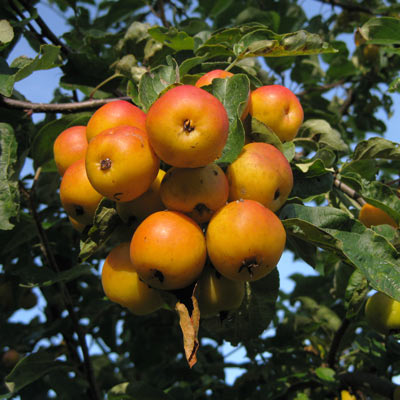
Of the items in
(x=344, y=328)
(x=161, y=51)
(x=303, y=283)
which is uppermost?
(x=161, y=51)

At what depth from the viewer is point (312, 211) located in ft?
4.01

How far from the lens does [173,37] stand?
1802mm

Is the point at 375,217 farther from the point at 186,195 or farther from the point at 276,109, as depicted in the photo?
the point at 186,195

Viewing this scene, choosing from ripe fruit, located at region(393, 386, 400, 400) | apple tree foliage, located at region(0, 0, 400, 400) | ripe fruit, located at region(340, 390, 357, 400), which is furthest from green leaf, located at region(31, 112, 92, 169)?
ripe fruit, located at region(340, 390, 357, 400)

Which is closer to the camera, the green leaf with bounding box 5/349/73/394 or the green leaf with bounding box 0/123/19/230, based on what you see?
the green leaf with bounding box 0/123/19/230

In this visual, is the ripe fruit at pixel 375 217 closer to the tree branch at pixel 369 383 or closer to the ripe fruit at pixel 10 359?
the tree branch at pixel 369 383

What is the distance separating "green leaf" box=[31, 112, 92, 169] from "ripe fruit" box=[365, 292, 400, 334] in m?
1.29

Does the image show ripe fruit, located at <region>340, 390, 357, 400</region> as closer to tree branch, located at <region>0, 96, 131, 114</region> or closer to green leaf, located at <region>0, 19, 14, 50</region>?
tree branch, located at <region>0, 96, 131, 114</region>

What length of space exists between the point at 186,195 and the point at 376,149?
97 cm

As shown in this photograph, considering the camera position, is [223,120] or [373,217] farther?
[373,217]

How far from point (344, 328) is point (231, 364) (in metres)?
0.81

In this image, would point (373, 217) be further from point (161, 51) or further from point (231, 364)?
point (231, 364)

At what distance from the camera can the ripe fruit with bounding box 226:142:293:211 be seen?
115cm

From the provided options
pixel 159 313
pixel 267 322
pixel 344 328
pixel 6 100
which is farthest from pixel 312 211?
pixel 159 313
